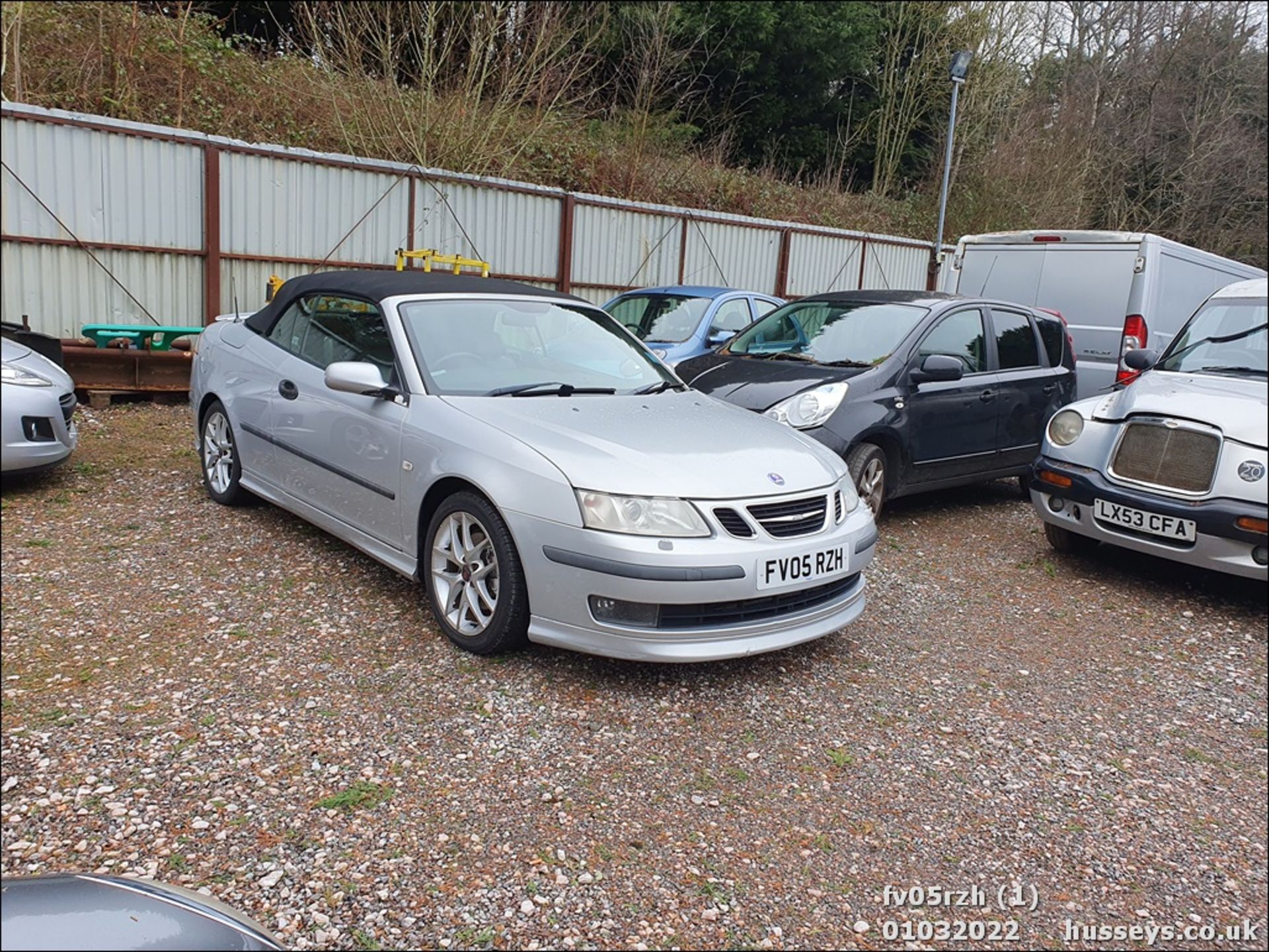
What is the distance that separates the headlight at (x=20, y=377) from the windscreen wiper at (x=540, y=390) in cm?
272

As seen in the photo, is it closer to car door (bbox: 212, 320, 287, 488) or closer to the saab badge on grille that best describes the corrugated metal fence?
car door (bbox: 212, 320, 287, 488)

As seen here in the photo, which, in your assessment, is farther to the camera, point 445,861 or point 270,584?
point 270,584

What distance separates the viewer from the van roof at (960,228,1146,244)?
29.2 ft

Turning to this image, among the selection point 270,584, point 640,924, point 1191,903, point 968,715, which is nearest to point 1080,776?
point 968,715

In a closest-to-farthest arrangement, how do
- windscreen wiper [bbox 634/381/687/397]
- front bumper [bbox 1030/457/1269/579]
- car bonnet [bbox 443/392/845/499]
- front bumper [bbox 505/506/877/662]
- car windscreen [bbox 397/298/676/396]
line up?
front bumper [bbox 1030/457/1269/579] → front bumper [bbox 505/506/877/662] → car bonnet [bbox 443/392/845/499] → car windscreen [bbox 397/298/676/396] → windscreen wiper [bbox 634/381/687/397]

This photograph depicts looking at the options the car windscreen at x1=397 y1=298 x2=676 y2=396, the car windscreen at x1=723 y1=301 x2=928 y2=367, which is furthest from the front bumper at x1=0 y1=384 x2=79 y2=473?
the car windscreen at x1=723 y1=301 x2=928 y2=367

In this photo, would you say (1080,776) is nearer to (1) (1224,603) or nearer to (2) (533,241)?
(1) (1224,603)

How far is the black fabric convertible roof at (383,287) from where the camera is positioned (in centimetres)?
449

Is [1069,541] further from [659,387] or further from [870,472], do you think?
A: [659,387]

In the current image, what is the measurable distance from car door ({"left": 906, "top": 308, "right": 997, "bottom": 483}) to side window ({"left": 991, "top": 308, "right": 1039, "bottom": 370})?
16 centimetres

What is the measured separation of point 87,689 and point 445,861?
952mm

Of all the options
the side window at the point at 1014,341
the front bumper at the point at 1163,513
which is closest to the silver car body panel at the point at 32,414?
the front bumper at the point at 1163,513

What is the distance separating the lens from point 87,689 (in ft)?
7.32

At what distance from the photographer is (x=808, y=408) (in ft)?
18.6
